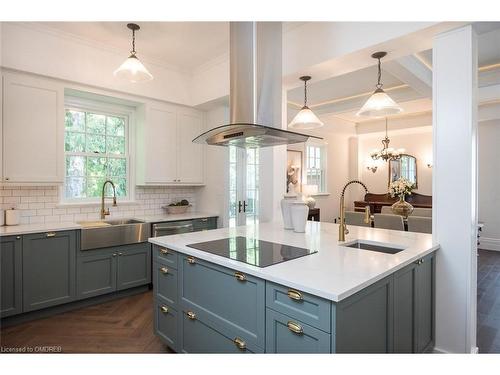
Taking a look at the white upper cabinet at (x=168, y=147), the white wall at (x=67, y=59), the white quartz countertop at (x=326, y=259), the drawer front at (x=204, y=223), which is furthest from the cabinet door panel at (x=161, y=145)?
the white quartz countertop at (x=326, y=259)

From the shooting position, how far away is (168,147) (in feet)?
13.4

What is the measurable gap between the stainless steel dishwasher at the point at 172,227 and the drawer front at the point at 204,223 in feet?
0.23

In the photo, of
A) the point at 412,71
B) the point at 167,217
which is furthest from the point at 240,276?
the point at 412,71

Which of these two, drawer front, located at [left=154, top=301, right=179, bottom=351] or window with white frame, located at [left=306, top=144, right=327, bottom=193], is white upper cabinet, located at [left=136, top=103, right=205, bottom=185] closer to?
drawer front, located at [left=154, top=301, right=179, bottom=351]

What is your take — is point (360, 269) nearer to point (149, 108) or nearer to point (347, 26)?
point (347, 26)

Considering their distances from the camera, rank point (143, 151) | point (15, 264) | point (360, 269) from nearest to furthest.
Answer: point (360, 269) → point (15, 264) → point (143, 151)

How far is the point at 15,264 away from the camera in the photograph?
Result: 8.92 feet

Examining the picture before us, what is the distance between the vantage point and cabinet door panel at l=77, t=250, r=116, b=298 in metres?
3.10

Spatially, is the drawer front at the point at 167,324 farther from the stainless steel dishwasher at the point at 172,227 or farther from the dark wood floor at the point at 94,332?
the stainless steel dishwasher at the point at 172,227

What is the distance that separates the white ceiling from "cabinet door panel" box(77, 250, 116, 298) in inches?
90.6

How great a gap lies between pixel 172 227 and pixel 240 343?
233 cm

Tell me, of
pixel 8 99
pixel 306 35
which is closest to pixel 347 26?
pixel 306 35
